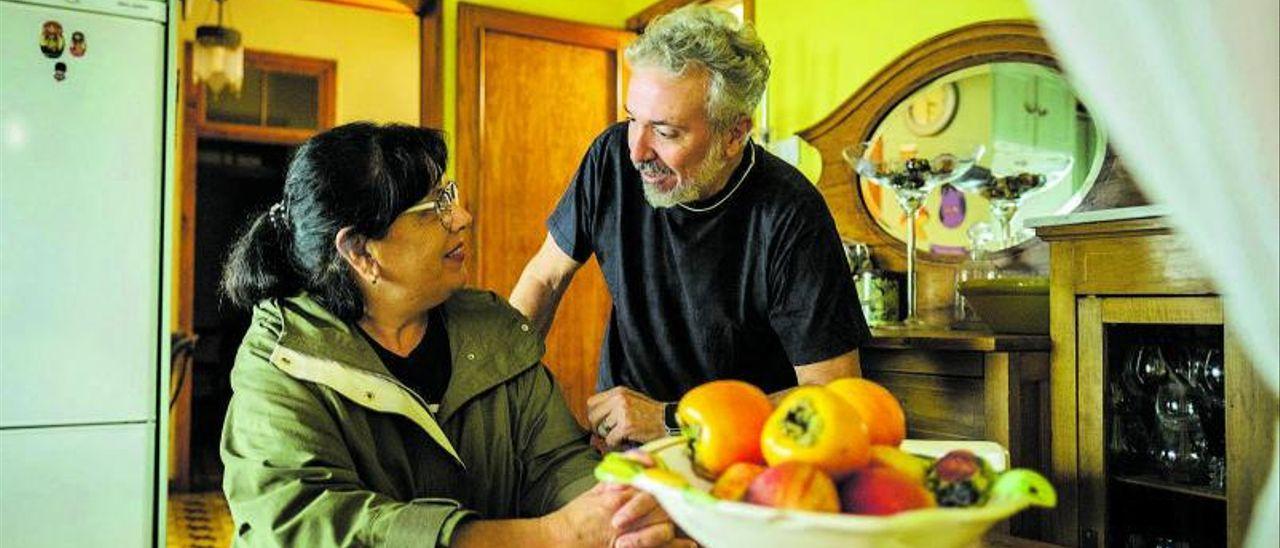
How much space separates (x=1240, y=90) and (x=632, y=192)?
4.23 ft

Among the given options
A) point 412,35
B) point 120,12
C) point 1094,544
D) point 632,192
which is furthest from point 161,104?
point 412,35

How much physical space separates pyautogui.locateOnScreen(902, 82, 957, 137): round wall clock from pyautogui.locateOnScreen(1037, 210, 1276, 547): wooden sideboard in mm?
958

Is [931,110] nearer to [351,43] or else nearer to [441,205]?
[441,205]

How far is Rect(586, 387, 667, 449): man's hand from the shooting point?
5.42ft

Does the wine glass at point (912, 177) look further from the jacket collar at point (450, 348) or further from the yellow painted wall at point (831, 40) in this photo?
the jacket collar at point (450, 348)

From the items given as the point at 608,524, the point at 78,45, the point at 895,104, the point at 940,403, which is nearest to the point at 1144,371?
the point at 940,403

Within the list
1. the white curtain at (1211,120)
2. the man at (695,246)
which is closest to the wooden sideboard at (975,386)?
the man at (695,246)

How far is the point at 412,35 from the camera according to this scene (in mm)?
6910

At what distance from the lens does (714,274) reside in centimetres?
186

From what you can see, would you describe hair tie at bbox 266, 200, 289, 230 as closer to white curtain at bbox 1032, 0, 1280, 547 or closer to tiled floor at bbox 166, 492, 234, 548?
white curtain at bbox 1032, 0, 1280, 547

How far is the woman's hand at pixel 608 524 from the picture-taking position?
4.17ft

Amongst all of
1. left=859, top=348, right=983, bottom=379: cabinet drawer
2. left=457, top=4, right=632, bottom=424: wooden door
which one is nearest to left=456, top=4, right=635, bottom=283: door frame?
left=457, top=4, right=632, bottom=424: wooden door

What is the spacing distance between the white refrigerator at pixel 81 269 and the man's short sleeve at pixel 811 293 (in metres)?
2.04

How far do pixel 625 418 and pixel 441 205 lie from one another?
1.50 feet
